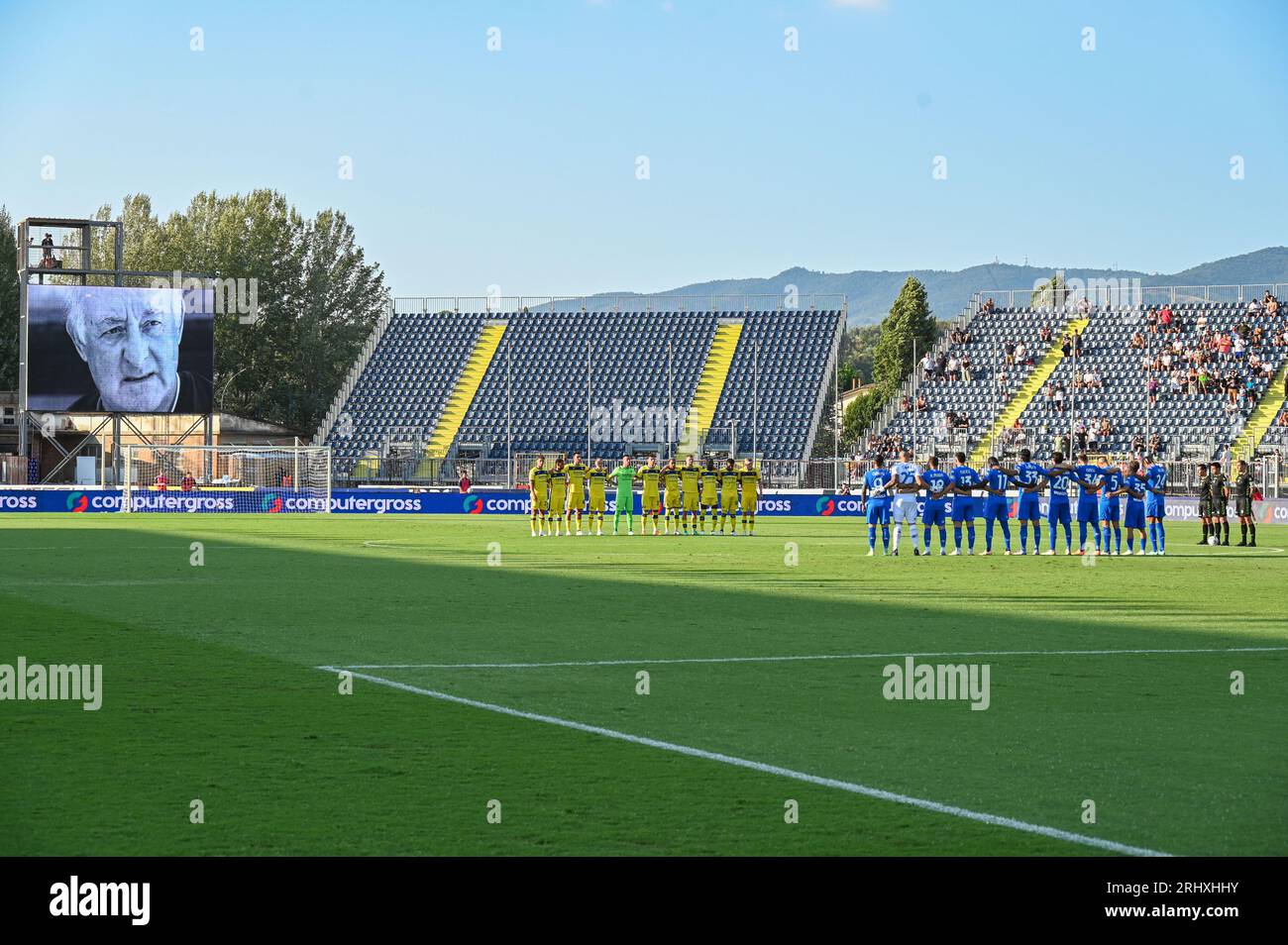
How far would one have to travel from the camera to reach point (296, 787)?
28.6ft

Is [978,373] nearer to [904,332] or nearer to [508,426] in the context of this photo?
[508,426]

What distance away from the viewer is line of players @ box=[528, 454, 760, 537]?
38.2 m

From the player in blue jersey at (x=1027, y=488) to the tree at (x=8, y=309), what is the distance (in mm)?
62214

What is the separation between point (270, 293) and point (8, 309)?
14.1 m

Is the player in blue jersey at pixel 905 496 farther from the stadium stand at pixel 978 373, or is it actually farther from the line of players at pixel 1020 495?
the stadium stand at pixel 978 373

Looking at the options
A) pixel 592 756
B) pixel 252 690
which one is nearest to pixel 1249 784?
pixel 592 756

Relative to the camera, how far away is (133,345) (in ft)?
185

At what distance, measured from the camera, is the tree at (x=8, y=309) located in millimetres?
82312

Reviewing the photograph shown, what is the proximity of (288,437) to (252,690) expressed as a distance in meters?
67.3

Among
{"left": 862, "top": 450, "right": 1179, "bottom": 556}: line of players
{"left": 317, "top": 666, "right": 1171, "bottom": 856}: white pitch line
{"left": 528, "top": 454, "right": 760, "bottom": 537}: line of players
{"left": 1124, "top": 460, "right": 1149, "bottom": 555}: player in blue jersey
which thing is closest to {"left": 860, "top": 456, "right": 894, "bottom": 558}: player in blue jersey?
{"left": 862, "top": 450, "right": 1179, "bottom": 556}: line of players

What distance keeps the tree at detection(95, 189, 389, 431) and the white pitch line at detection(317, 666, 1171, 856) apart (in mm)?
80870

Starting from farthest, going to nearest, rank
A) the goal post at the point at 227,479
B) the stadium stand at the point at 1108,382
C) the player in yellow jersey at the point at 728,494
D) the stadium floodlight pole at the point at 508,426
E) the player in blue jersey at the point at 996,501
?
the stadium floodlight pole at the point at 508,426
the stadium stand at the point at 1108,382
the goal post at the point at 227,479
the player in yellow jersey at the point at 728,494
the player in blue jersey at the point at 996,501

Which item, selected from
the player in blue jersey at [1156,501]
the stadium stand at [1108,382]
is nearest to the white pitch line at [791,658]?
the player in blue jersey at [1156,501]
